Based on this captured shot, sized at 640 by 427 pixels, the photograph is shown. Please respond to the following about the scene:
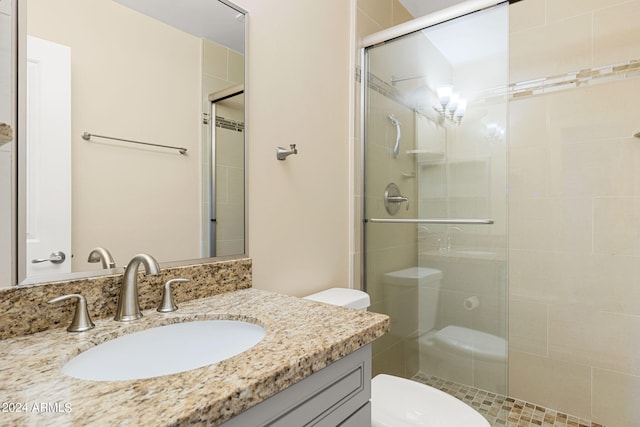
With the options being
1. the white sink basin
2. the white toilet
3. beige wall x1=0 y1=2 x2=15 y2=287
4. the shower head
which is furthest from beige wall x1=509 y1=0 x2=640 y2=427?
beige wall x1=0 y1=2 x2=15 y2=287

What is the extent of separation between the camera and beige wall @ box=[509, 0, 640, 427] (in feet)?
6.09

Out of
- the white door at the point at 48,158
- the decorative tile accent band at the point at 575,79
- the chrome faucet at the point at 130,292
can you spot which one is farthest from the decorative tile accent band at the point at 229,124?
the decorative tile accent band at the point at 575,79

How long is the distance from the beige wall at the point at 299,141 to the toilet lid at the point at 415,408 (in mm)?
532

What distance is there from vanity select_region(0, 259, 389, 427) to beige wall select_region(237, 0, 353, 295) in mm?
433

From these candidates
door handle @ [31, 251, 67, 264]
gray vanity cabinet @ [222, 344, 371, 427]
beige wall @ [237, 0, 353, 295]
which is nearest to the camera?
gray vanity cabinet @ [222, 344, 371, 427]

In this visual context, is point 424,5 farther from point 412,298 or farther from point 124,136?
point 124,136

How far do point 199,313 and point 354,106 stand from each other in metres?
1.40

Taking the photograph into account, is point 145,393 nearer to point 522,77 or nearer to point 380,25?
point 380,25

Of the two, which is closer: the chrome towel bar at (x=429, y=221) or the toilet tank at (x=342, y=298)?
the toilet tank at (x=342, y=298)

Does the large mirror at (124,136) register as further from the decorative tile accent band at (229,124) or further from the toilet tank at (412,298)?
the toilet tank at (412,298)

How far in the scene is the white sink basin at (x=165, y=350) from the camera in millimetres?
733

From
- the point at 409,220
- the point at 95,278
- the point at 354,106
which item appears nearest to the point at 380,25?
the point at 354,106

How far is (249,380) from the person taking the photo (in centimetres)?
57

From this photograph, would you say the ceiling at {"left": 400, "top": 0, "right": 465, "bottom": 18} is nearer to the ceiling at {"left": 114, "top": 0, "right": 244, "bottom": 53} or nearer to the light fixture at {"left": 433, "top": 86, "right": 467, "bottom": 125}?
the light fixture at {"left": 433, "top": 86, "right": 467, "bottom": 125}
